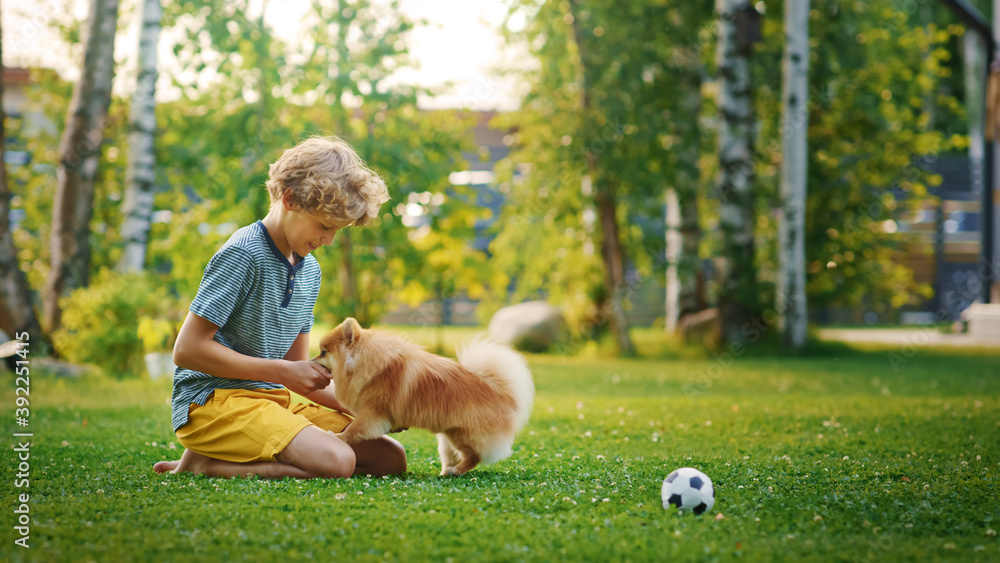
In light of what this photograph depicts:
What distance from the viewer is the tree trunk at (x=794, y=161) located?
33.8 ft

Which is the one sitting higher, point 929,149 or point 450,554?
point 929,149

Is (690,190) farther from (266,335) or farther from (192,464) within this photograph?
(192,464)

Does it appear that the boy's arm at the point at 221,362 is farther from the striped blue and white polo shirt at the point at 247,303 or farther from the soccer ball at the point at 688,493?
the soccer ball at the point at 688,493

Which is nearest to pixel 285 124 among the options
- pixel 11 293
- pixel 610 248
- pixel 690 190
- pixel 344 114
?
pixel 344 114

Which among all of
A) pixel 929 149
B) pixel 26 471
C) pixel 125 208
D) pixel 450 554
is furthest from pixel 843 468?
pixel 929 149

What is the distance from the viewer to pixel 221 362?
124 inches

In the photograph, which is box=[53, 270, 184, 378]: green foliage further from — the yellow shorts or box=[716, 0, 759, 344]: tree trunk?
box=[716, 0, 759, 344]: tree trunk

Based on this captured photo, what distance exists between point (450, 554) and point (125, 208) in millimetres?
8104

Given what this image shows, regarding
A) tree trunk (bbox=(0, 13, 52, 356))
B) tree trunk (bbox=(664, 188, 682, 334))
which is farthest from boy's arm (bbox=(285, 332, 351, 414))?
tree trunk (bbox=(664, 188, 682, 334))

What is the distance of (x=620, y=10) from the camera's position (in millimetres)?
11047

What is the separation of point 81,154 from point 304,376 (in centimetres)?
720

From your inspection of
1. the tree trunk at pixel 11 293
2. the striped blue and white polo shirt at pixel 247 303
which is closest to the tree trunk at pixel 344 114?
the tree trunk at pixel 11 293

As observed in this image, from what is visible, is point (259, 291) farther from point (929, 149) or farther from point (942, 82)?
point (942, 82)

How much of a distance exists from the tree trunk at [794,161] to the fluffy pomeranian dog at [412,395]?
789 centimetres
